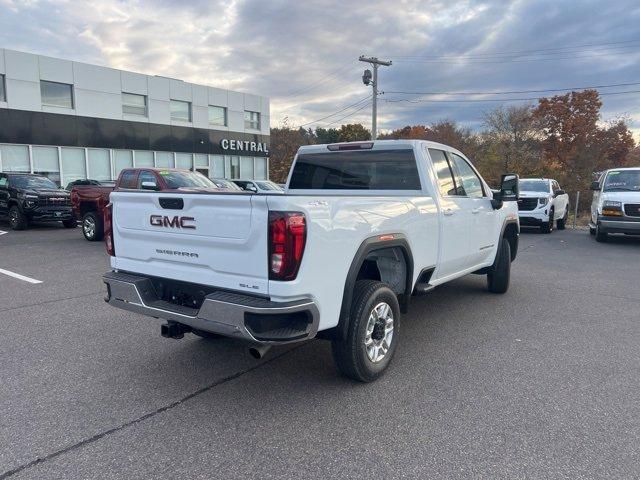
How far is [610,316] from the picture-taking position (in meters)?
5.83

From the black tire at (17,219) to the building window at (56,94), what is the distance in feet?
33.0

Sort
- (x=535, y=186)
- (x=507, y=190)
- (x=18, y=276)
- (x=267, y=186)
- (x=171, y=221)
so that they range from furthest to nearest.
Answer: (x=267, y=186) → (x=535, y=186) → (x=18, y=276) → (x=507, y=190) → (x=171, y=221)

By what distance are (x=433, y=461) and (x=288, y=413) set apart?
1.08 m

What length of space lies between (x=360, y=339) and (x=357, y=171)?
7.60ft

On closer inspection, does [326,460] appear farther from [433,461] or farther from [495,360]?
[495,360]

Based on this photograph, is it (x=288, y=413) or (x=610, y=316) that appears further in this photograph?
(x=610, y=316)

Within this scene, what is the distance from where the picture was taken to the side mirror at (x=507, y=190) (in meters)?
6.05

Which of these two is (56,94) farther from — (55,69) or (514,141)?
(514,141)

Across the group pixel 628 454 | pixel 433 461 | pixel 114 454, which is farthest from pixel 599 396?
pixel 114 454

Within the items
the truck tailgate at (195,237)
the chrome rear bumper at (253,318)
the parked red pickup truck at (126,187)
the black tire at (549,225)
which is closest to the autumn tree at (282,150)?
the black tire at (549,225)

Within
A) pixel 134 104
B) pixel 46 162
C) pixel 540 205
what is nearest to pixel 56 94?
pixel 46 162

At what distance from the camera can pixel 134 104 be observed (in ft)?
86.8

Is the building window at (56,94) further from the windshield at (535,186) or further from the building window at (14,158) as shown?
the windshield at (535,186)

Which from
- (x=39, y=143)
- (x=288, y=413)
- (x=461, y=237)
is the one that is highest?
(x=39, y=143)
